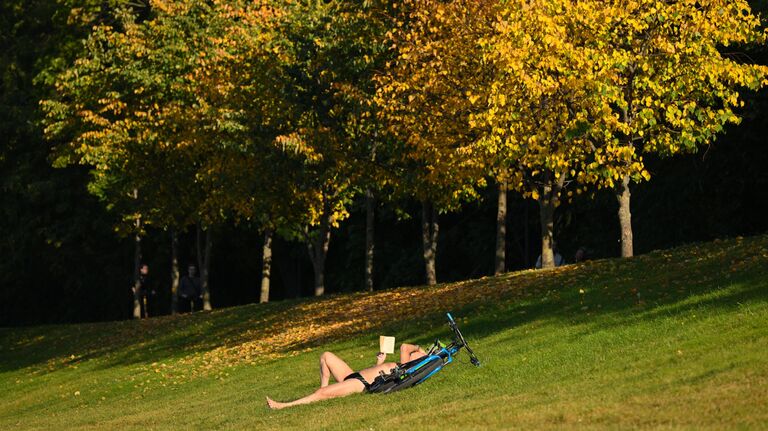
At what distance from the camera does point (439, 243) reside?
47188 mm

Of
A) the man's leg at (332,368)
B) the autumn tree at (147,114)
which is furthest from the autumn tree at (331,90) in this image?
the man's leg at (332,368)

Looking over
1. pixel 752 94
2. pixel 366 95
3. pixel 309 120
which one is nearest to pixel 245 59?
pixel 309 120

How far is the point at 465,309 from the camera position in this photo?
27078mm

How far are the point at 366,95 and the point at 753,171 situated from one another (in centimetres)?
1033

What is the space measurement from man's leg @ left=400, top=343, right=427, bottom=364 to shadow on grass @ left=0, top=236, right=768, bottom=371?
12.1 feet

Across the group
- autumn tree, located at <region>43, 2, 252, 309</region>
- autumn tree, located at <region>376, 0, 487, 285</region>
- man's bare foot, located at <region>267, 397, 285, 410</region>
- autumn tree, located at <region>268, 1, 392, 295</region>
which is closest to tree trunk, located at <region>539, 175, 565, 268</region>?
autumn tree, located at <region>376, 0, 487, 285</region>

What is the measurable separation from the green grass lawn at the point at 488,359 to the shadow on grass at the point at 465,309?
8cm

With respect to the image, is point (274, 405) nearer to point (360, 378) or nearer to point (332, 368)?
point (332, 368)

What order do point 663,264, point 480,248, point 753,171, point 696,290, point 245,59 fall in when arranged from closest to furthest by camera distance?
point 696,290 < point 663,264 < point 753,171 < point 245,59 < point 480,248

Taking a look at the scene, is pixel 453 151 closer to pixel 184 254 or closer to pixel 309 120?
pixel 309 120

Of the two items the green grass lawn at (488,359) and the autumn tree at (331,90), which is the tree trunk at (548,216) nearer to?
the green grass lawn at (488,359)

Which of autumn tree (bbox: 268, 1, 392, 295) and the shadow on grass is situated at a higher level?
autumn tree (bbox: 268, 1, 392, 295)

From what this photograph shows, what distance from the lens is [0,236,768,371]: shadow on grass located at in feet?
68.6

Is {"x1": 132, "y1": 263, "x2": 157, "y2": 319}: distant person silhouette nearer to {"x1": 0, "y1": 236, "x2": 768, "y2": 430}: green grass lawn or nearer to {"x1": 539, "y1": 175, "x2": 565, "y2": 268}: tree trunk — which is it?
{"x1": 0, "y1": 236, "x2": 768, "y2": 430}: green grass lawn
